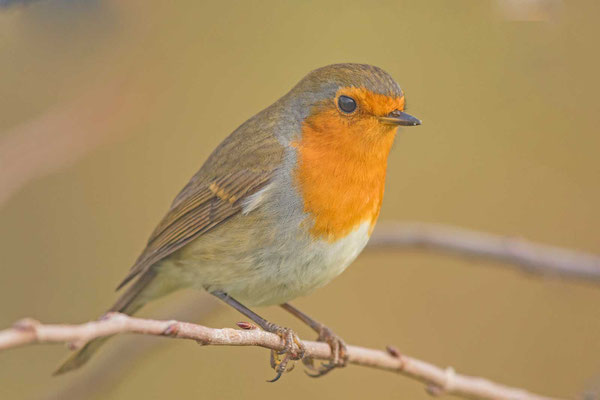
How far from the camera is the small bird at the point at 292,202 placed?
2.87m

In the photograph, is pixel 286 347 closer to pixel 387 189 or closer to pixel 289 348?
pixel 289 348

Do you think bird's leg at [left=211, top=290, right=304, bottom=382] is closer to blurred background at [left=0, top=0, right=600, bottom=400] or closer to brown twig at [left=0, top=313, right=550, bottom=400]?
brown twig at [left=0, top=313, right=550, bottom=400]

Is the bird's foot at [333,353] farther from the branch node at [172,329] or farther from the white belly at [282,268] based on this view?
the branch node at [172,329]

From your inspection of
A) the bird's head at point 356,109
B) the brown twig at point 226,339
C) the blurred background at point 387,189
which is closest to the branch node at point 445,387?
the brown twig at point 226,339

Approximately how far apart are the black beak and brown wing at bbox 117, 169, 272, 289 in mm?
532

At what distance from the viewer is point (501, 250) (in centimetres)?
342

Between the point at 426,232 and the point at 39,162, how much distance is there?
1.84m

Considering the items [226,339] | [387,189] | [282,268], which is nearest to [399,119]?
[282,268]

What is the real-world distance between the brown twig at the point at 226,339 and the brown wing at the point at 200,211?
0.71 m

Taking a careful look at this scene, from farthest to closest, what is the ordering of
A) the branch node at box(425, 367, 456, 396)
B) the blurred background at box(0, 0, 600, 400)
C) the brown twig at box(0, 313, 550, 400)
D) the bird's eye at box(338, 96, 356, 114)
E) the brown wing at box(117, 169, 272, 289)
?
the blurred background at box(0, 0, 600, 400) → the brown wing at box(117, 169, 272, 289) → the bird's eye at box(338, 96, 356, 114) → the branch node at box(425, 367, 456, 396) → the brown twig at box(0, 313, 550, 400)

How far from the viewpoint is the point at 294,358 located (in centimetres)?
274

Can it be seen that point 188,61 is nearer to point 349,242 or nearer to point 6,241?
point 6,241

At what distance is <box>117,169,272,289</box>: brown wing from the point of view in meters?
3.07

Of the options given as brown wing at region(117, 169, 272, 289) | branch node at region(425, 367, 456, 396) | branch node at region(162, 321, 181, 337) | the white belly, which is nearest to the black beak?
the white belly
